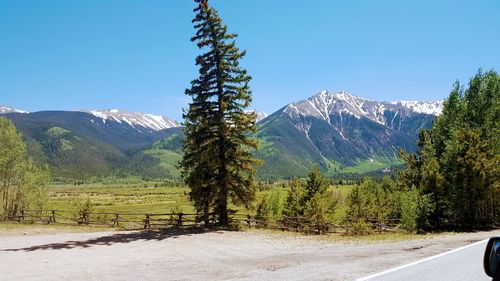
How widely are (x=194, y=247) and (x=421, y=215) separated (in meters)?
23.9

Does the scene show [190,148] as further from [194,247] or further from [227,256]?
[227,256]

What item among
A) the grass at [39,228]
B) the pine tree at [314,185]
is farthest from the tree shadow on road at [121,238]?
the pine tree at [314,185]

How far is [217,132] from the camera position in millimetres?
30188

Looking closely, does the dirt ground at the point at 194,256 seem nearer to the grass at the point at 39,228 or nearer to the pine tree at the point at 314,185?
the grass at the point at 39,228

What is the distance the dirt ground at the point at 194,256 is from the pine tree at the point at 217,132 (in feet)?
10.9

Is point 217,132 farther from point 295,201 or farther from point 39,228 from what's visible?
point 295,201

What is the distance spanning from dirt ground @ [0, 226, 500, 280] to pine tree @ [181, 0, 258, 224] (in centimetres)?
331

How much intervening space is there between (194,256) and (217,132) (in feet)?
41.9

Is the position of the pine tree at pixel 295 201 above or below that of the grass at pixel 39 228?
above

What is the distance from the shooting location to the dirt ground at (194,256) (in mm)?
13430

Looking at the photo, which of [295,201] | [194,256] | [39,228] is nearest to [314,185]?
[295,201]

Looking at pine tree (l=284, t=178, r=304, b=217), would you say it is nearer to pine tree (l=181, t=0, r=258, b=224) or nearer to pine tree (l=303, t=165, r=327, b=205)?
pine tree (l=303, t=165, r=327, b=205)

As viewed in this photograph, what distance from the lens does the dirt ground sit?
A: 13430 millimetres

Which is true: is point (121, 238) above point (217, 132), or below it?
below
